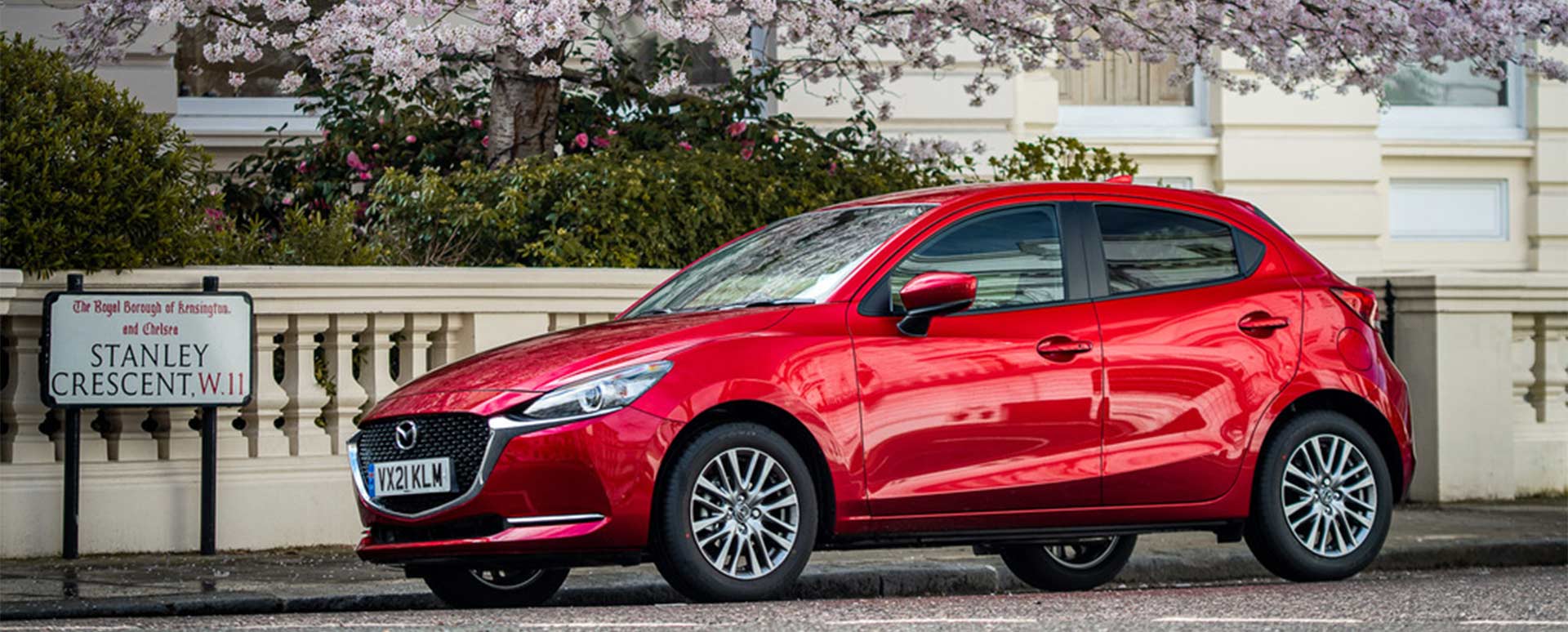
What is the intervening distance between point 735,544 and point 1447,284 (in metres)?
6.58

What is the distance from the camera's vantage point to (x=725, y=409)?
757 cm

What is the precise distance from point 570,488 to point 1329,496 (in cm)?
306

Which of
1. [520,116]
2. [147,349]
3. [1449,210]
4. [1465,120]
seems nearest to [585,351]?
[147,349]

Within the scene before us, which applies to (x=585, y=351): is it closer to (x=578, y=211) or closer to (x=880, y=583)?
(x=880, y=583)

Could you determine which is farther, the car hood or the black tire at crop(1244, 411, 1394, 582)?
the black tire at crop(1244, 411, 1394, 582)

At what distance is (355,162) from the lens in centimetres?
1391

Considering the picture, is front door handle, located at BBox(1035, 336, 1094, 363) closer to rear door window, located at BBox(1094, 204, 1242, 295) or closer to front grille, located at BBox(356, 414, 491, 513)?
rear door window, located at BBox(1094, 204, 1242, 295)

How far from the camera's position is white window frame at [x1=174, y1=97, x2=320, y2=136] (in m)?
15.8

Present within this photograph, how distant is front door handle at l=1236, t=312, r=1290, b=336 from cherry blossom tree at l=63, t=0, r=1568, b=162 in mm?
3899

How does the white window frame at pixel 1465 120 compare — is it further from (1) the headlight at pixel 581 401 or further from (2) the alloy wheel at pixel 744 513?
(1) the headlight at pixel 581 401

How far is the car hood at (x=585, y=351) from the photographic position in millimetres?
7477

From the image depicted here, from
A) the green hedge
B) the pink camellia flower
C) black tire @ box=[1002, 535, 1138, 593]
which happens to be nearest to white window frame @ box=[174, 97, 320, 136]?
the pink camellia flower

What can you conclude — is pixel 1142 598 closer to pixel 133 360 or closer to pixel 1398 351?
pixel 133 360

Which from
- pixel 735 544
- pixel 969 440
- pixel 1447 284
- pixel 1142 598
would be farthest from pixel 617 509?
pixel 1447 284
